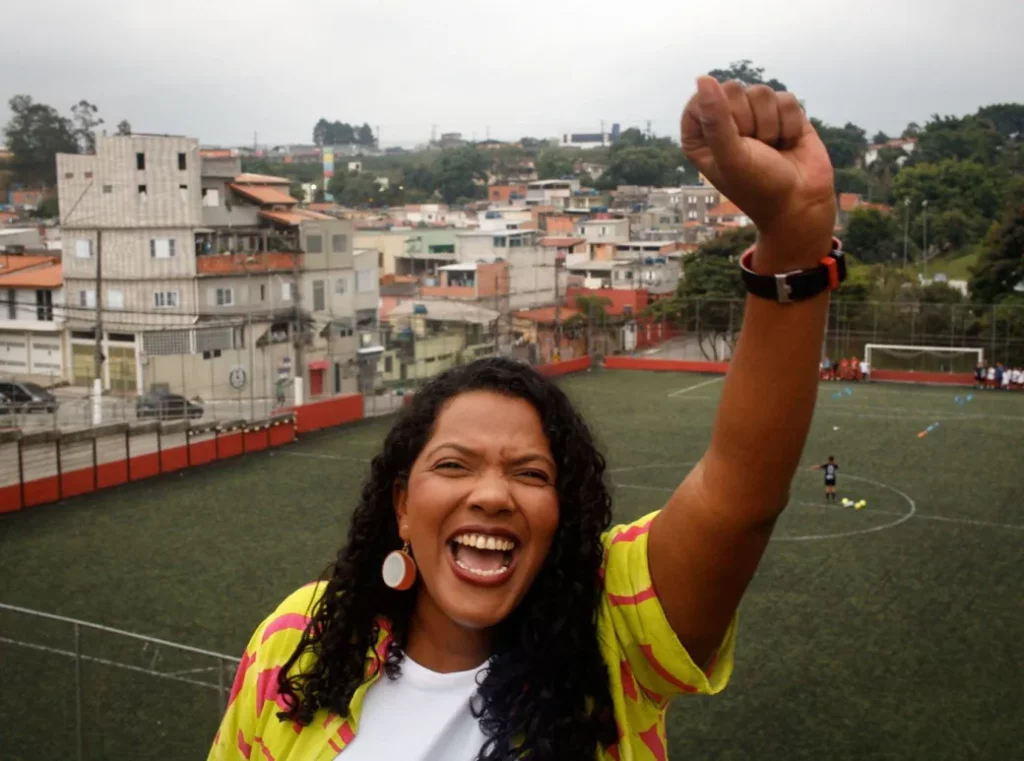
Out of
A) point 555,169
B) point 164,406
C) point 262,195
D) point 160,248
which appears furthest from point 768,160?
point 555,169

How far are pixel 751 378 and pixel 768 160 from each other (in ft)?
1.03

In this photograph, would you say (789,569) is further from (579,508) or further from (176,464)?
(579,508)

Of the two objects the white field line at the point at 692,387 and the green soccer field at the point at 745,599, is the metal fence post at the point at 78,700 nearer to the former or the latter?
the green soccer field at the point at 745,599

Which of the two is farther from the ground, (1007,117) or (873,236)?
(1007,117)

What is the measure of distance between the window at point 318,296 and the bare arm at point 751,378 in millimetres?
32042

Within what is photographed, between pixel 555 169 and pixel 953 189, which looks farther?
pixel 555 169

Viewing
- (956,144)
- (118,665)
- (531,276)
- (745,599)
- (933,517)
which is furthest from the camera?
(956,144)

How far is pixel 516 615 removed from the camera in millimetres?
1870

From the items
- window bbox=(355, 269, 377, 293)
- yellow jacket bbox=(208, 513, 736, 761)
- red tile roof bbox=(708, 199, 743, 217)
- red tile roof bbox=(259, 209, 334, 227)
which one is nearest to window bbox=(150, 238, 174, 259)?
red tile roof bbox=(259, 209, 334, 227)

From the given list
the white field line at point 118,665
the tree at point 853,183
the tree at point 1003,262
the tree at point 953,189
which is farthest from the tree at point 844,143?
the white field line at point 118,665

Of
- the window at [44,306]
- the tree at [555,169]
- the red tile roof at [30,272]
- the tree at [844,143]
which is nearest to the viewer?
the window at [44,306]

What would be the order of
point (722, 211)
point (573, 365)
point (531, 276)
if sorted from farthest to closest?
point (722, 211)
point (531, 276)
point (573, 365)

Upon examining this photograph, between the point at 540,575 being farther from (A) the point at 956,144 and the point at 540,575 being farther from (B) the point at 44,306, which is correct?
(A) the point at 956,144

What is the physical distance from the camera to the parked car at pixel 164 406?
922 inches
